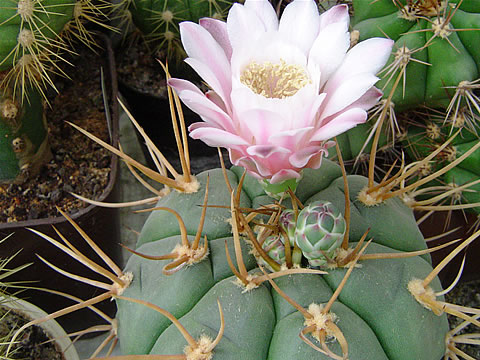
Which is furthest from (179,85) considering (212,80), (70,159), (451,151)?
(70,159)

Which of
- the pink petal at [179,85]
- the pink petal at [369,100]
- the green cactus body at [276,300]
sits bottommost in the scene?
the green cactus body at [276,300]

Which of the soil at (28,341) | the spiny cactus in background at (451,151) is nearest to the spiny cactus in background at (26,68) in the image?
the soil at (28,341)

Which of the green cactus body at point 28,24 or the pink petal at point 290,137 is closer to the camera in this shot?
the pink petal at point 290,137

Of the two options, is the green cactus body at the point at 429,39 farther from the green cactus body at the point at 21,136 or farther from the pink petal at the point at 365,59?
the green cactus body at the point at 21,136

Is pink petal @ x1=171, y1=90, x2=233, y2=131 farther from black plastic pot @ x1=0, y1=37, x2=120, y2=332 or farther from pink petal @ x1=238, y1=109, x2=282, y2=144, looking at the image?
black plastic pot @ x1=0, y1=37, x2=120, y2=332

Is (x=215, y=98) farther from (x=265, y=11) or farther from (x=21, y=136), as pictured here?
(x=21, y=136)

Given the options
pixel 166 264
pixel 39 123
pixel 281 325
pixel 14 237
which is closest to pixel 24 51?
pixel 39 123

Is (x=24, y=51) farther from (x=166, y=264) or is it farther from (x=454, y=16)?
(x=454, y=16)
